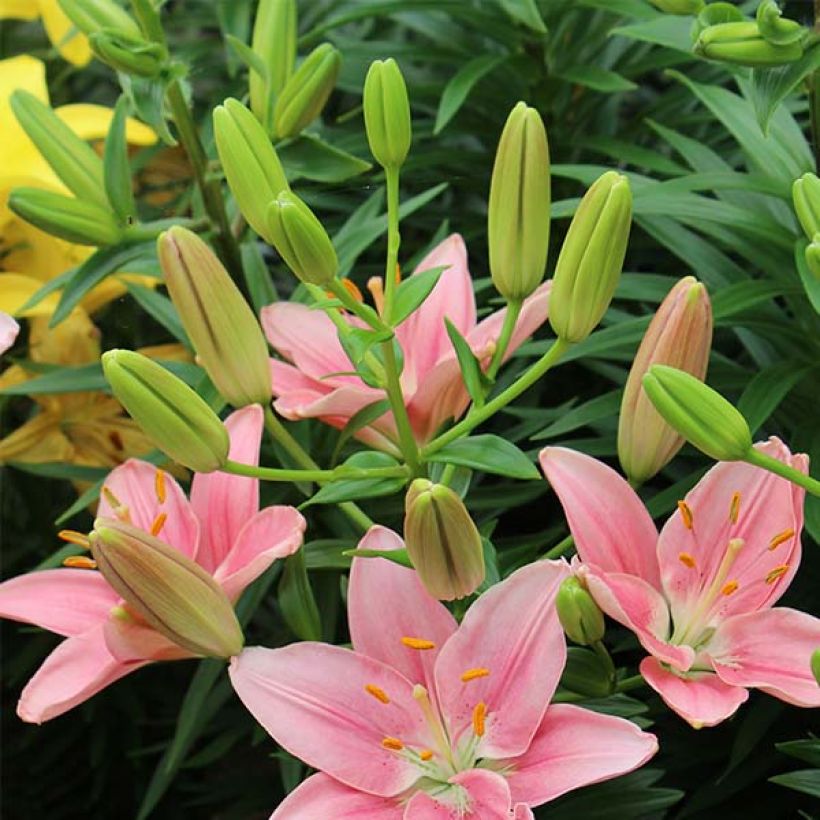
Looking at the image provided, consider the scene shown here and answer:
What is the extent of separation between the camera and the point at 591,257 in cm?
46

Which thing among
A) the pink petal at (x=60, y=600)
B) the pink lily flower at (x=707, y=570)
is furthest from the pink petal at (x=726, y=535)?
the pink petal at (x=60, y=600)

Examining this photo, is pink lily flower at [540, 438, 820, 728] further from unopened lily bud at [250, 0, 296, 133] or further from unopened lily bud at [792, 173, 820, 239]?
unopened lily bud at [250, 0, 296, 133]

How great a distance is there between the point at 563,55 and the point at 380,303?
0.32 m

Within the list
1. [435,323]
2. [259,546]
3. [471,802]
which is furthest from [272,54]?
[471,802]

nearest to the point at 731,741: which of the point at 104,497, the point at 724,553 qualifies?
the point at 724,553

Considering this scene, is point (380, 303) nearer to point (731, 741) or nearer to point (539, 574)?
point (539, 574)

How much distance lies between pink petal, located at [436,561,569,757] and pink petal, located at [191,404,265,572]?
0.11 meters

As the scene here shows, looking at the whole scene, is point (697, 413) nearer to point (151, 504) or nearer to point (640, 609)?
point (640, 609)

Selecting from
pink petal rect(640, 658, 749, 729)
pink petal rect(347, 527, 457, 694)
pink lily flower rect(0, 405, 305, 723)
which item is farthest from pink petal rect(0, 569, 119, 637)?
pink petal rect(640, 658, 749, 729)

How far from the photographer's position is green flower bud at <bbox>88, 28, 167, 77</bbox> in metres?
0.61

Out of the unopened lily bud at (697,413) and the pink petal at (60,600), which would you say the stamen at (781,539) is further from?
the pink petal at (60,600)

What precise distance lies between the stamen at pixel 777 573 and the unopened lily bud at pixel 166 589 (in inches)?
7.1

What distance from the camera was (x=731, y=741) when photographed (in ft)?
2.23

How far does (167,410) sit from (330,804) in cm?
14
